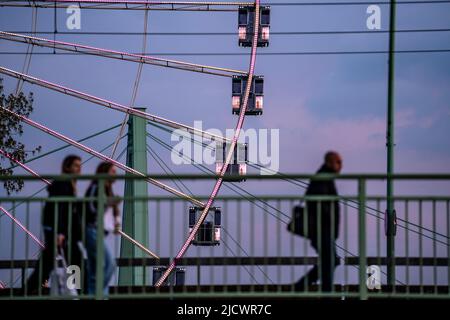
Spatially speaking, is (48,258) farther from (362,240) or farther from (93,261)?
(362,240)

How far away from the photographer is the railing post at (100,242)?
1209 centimetres

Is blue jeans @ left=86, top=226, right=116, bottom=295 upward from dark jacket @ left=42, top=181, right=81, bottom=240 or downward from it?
downward

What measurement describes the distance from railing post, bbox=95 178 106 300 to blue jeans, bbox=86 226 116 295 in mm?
52

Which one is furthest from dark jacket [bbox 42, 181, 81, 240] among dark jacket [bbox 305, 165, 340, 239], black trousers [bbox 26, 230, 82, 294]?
dark jacket [bbox 305, 165, 340, 239]

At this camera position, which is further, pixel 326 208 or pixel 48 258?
pixel 48 258

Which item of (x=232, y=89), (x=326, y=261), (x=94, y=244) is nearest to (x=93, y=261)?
(x=94, y=244)

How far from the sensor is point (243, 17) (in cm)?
3938

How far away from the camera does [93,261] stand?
12156 millimetres

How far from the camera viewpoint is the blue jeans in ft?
39.9

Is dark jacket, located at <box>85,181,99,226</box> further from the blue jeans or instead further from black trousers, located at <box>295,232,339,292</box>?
black trousers, located at <box>295,232,339,292</box>

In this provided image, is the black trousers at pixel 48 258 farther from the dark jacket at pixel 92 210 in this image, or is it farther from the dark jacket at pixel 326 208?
the dark jacket at pixel 326 208

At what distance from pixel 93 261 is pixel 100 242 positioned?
0.72 feet
